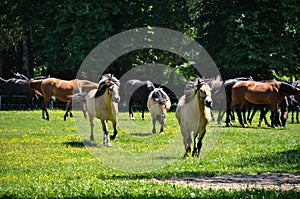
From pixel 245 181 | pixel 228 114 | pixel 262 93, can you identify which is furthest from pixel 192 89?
pixel 262 93

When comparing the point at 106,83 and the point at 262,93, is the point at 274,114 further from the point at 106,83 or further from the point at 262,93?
the point at 106,83

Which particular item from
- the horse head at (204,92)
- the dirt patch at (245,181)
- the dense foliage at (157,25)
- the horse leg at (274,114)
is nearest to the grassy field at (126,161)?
the dirt patch at (245,181)

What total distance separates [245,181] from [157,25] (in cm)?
3475

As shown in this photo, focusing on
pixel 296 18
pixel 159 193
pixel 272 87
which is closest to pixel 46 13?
pixel 296 18

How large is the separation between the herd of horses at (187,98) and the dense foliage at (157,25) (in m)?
3.88

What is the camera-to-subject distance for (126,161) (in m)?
17.3

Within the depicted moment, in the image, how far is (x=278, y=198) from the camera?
10.6 m

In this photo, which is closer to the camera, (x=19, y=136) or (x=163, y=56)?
(x=19, y=136)

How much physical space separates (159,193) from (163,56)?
39541mm

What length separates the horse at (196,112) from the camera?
16.9m

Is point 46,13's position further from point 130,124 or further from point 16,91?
point 130,124

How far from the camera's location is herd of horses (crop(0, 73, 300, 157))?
1745 cm

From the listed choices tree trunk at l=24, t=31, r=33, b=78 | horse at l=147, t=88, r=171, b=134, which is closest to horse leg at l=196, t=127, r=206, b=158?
horse at l=147, t=88, r=171, b=134

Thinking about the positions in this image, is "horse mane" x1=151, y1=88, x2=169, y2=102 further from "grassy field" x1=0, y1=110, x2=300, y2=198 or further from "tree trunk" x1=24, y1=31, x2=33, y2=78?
"tree trunk" x1=24, y1=31, x2=33, y2=78
